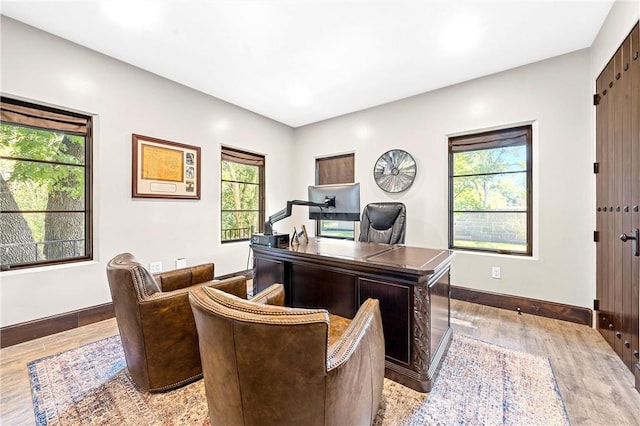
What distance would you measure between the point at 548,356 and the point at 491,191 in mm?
1824

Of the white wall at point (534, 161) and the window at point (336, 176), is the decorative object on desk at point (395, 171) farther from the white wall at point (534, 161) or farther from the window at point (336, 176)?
the window at point (336, 176)

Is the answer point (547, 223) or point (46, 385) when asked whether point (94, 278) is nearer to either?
point (46, 385)

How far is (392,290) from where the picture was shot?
1.73m

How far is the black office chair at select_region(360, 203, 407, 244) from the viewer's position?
2.95 m

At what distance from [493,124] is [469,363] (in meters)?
2.58

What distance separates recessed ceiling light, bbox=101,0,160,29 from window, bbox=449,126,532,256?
3.38 metres

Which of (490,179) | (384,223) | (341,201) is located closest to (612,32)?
(490,179)

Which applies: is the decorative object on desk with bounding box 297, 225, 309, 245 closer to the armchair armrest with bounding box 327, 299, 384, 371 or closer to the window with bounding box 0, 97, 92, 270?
the armchair armrest with bounding box 327, 299, 384, 371

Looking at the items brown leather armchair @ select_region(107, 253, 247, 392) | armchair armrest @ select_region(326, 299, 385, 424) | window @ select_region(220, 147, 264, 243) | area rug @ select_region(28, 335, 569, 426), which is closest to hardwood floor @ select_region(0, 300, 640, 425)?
area rug @ select_region(28, 335, 569, 426)

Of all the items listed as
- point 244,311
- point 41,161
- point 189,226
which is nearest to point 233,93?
point 189,226

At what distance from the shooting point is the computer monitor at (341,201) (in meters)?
2.34

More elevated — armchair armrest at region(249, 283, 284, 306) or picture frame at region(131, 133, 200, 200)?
picture frame at region(131, 133, 200, 200)

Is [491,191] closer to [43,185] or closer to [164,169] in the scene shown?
[164,169]

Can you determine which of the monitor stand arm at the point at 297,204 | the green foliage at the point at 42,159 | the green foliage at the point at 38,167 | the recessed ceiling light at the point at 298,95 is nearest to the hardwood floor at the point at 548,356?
Answer: the green foliage at the point at 38,167
